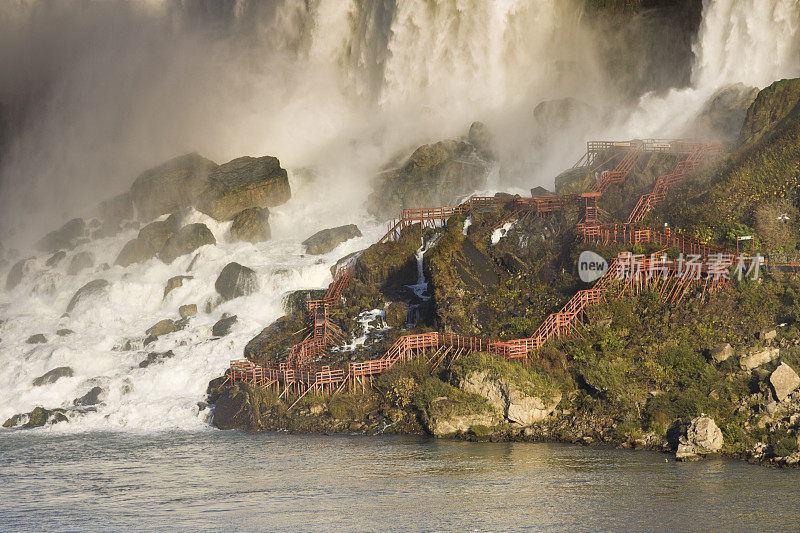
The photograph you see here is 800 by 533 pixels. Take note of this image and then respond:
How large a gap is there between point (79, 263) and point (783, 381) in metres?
A: 59.9

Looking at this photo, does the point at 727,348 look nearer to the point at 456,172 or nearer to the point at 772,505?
the point at 772,505

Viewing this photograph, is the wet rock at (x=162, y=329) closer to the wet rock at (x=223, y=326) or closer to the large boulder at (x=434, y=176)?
the wet rock at (x=223, y=326)

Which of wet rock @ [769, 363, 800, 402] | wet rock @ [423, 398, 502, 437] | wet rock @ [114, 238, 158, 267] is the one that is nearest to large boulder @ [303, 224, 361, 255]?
wet rock @ [114, 238, 158, 267]

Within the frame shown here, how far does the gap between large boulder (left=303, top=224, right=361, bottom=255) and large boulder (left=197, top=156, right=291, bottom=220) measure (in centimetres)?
1069

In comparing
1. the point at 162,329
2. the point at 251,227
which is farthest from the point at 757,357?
the point at 251,227

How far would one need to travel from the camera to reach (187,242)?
2867 inches

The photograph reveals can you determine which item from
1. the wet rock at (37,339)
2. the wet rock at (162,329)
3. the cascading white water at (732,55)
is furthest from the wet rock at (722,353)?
the wet rock at (37,339)

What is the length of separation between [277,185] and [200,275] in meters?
14.4

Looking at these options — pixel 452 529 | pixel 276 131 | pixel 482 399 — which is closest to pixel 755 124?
pixel 482 399

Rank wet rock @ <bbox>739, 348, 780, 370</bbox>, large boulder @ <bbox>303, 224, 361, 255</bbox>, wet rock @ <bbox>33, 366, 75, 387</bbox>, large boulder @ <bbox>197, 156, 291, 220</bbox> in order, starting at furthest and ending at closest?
large boulder @ <bbox>197, 156, 291, 220</bbox>, large boulder @ <bbox>303, 224, 361, 255</bbox>, wet rock @ <bbox>33, 366, 75, 387</bbox>, wet rock @ <bbox>739, 348, 780, 370</bbox>

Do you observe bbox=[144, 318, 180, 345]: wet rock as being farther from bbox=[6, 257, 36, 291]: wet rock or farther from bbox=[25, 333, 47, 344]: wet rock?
bbox=[6, 257, 36, 291]: wet rock

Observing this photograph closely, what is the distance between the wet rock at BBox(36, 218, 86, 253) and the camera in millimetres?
82625

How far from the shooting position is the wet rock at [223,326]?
57.5 metres

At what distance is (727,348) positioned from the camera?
124 ft
